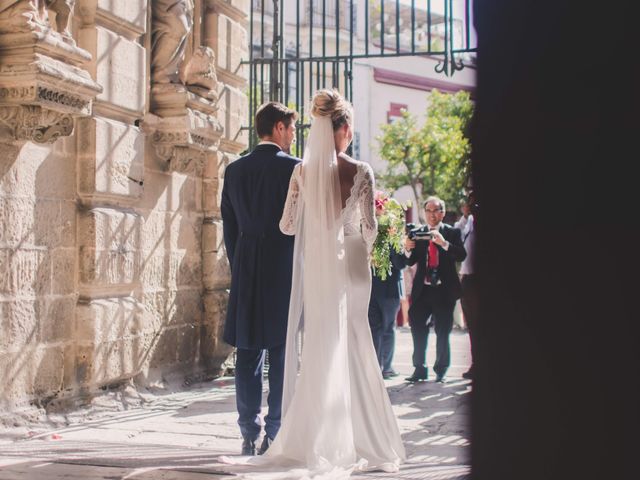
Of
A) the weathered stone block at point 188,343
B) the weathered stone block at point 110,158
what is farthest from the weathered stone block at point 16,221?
the weathered stone block at point 188,343

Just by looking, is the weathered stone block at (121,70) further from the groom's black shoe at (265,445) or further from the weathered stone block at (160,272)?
the groom's black shoe at (265,445)

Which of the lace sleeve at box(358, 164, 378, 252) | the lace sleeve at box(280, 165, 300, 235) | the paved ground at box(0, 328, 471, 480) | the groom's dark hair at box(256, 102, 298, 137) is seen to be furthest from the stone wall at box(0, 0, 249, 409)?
the lace sleeve at box(358, 164, 378, 252)

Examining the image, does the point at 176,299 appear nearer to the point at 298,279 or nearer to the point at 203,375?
the point at 203,375

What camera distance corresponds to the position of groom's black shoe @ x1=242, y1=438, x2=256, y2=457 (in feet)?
16.0

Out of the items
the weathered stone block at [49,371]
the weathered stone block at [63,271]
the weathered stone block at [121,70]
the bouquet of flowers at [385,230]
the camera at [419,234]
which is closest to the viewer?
the weathered stone block at [49,371]

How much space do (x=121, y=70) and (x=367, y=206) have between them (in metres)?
2.68

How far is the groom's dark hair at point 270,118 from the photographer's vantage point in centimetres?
510

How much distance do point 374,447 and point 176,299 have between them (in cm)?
340

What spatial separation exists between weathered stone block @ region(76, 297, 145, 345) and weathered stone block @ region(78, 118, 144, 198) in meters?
0.80

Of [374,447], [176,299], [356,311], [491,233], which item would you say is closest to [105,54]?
[176,299]

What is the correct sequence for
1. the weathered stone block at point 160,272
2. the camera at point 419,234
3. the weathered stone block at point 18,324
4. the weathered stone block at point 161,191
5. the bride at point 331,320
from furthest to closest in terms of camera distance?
the camera at point 419,234 → the weathered stone block at point 161,191 → the weathered stone block at point 160,272 → the weathered stone block at point 18,324 → the bride at point 331,320

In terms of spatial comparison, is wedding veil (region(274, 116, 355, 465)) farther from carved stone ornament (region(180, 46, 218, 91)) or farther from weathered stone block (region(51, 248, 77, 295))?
carved stone ornament (region(180, 46, 218, 91))

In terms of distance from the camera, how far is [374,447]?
15.5 feet

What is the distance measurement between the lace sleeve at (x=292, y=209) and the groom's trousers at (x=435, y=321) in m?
4.03
